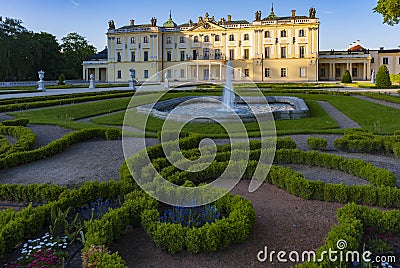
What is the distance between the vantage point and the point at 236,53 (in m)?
52.4

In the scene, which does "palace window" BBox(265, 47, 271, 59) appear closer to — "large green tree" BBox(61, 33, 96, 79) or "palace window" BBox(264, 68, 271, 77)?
"palace window" BBox(264, 68, 271, 77)

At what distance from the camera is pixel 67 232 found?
4.21m

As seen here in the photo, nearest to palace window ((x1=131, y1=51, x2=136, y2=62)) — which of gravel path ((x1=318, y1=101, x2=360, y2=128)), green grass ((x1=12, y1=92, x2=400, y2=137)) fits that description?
green grass ((x1=12, y1=92, x2=400, y2=137))

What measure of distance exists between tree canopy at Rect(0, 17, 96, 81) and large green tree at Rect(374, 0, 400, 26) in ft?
120

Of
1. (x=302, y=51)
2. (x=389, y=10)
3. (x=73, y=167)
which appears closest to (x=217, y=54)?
(x=302, y=51)

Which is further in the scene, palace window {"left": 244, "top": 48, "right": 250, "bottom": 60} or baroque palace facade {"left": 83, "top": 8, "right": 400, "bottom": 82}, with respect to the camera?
palace window {"left": 244, "top": 48, "right": 250, "bottom": 60}

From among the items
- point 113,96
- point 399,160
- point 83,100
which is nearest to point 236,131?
point 399,160

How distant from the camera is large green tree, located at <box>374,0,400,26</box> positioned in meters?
23.4

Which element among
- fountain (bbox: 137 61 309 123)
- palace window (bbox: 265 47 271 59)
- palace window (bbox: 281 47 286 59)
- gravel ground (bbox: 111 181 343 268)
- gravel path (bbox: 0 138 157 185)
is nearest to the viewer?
gravel ground (bbox: 111 181 343 268)

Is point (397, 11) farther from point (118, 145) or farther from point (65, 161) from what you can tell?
point (65, 161)

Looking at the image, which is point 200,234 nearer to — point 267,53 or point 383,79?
point 383,79

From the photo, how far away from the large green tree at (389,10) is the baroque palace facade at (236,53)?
949 inches

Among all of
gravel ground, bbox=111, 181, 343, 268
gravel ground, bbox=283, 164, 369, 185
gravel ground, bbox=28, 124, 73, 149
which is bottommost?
gravel ground, bbox=111, 181, 343, 268

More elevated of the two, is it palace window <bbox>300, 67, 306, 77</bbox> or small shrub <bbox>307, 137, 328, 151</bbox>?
palace window <bbox>300, 67, 306, 77</bbox>
